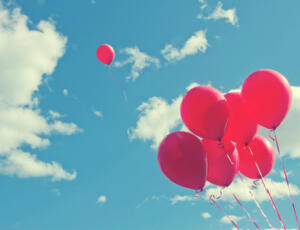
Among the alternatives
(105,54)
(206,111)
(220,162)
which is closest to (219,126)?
(206,111)

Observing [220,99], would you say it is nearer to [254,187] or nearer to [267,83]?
[267,83]

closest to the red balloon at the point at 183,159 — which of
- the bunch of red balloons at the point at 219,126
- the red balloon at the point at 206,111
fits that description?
the bunch of red balloons at the point at 219,126

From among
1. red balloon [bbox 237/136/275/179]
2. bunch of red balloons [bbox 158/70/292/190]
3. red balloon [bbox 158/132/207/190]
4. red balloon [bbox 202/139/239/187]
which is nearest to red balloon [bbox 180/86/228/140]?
bunch of red balloons [bbox 158/70/292/190]

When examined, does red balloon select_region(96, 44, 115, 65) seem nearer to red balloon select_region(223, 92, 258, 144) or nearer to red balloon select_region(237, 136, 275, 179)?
red balloon select_region(223, 92, 258, 144)

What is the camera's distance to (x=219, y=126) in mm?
6305

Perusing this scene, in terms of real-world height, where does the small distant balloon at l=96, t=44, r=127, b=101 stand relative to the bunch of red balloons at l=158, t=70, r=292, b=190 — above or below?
above

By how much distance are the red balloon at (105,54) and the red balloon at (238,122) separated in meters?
8.01

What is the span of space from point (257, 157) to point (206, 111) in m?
2.07

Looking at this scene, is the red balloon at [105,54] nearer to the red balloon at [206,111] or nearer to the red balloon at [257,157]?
the red balloon at [206,111]

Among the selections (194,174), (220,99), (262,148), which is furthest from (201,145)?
(262,148)

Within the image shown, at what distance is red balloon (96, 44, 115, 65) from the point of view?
1379 centimetres

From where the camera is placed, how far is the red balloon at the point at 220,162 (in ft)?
22.1

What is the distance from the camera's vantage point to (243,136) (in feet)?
22.7

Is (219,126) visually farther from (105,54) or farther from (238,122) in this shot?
(105,54)
